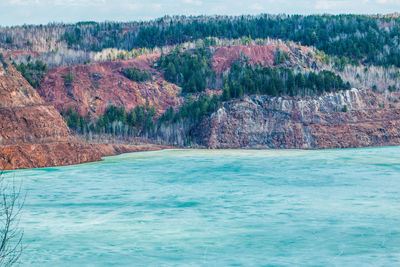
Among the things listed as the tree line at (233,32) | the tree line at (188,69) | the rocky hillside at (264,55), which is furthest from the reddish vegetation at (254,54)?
the tree line at (233,32)

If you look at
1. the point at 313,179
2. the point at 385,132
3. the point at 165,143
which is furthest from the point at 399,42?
A: the point at 313,179

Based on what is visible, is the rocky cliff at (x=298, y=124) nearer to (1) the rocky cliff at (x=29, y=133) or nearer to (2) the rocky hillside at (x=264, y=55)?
(1) the rocky cliff at (x=29, y=133)

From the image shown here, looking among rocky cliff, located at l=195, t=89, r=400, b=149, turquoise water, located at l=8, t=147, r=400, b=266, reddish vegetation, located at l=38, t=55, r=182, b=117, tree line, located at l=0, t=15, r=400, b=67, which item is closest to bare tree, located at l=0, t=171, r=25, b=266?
turquoise water, located at l=8, t=147, r=400, b=266

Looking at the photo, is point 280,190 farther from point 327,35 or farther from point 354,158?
point 327,35

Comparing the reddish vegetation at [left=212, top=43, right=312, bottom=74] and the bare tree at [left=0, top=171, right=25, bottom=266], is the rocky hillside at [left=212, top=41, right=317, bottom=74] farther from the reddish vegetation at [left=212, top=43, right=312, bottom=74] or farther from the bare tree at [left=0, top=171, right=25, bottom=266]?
the bare tree at [left=0, top=171, right=25, bottom=266]

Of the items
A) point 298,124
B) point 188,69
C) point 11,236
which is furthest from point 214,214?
point 188,69

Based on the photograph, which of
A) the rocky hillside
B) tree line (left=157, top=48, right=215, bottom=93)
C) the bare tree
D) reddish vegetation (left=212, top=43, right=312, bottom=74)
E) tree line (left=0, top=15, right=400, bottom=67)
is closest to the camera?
the bare tree

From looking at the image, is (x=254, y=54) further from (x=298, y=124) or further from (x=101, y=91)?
(x=298, y=124)
